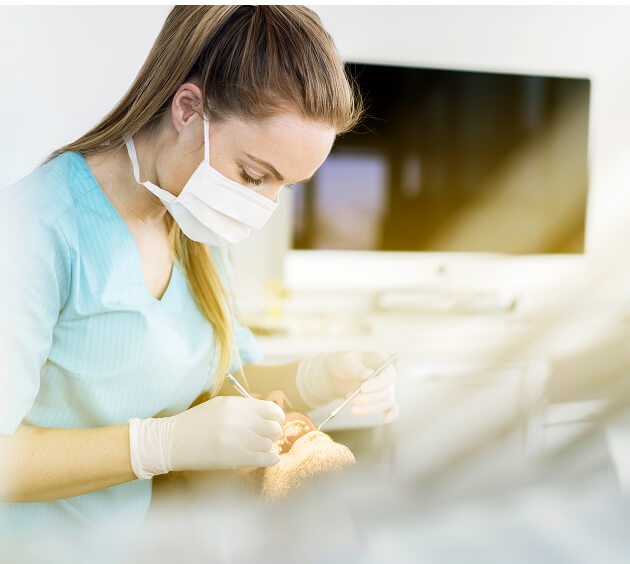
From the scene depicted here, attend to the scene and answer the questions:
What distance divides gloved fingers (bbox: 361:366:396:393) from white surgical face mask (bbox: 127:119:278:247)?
1.04ft

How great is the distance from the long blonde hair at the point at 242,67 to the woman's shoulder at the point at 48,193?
0.08 metres

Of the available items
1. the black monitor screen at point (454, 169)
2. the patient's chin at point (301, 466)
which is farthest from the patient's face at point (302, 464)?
the black monitor screen at point (454, 169)

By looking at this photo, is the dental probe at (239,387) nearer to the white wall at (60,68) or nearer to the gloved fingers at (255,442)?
the gloved fingers at (255,442)

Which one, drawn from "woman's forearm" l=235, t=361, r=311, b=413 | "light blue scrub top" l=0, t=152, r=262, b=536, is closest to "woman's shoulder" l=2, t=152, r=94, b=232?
"light blue scrub top" l=0, t=152, r=262, b=536

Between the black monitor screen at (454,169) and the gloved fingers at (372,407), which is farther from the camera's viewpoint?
the black monitor screen at (454,169)

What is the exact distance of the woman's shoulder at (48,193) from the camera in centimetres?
71

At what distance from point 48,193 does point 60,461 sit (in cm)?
34

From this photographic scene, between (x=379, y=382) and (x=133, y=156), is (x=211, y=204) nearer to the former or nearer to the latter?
(x=133, y=156)

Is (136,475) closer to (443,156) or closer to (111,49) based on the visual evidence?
(111,49)

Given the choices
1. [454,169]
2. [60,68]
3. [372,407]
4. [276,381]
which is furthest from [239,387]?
[454,169]

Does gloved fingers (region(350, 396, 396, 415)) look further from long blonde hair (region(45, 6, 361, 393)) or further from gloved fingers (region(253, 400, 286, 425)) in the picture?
long blonde hair (region(45, 6, 361, 393))

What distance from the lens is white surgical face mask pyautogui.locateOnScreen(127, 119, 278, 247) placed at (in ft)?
2.51

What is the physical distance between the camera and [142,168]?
0.78 metres

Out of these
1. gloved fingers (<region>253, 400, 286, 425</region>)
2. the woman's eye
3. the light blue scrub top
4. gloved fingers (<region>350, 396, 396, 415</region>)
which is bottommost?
gloved fingers (<region>350, 396, 396, 415</region>)
